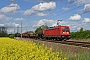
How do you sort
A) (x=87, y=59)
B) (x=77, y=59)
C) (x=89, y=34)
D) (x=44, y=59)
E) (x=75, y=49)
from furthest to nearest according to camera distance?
(x=89, y=34) → (x=75, y=49) → (x=77, y=59) → (x=87, y=59) → (x=44, y=59)

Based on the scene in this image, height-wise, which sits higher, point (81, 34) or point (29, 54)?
point (81, 34)

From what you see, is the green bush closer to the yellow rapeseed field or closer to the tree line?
the tree line

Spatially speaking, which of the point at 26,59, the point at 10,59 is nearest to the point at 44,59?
the point at 26,59

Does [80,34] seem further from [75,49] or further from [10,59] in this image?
[10,59]

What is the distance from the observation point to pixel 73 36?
57438 mm

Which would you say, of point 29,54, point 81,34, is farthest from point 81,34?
point 29,54

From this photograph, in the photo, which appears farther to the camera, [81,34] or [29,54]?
[81,34]

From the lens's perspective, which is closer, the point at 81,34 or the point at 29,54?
the point at 29,54

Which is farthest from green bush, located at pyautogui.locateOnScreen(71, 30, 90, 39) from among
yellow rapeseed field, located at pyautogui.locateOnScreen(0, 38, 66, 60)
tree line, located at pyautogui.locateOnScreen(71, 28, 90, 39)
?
yellow rapeseed field, located at pyautogui.locateOnScreen(0, 38, 66, 60)

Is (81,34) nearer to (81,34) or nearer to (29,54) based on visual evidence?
(81,34)

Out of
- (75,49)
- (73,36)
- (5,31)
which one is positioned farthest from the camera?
(5,31)

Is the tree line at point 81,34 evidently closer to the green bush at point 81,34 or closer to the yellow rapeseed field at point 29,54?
the green bush at point 81,34

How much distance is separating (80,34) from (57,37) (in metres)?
10.6

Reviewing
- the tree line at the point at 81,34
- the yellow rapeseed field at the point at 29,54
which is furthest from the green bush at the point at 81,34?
the yellow rapeseed field at the point at 29,54
